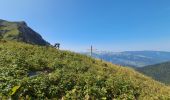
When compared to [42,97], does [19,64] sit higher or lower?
higher

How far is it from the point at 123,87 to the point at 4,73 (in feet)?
28.4

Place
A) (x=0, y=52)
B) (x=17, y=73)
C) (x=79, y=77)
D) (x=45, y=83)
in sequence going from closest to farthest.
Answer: (x=45, y=83) < (x=17, y=73) < (x=79, y=77) < (x=0, y=52)

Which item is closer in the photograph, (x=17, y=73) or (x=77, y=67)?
(x=17, y=73)

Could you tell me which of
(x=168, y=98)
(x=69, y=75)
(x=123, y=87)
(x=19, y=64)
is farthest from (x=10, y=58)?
(x=168, y=98)

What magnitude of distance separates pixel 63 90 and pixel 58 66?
6719 mm

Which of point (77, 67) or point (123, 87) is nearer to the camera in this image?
point (123, 87)

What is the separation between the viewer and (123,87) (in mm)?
22922

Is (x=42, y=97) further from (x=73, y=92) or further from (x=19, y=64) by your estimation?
(x=19, y=64)

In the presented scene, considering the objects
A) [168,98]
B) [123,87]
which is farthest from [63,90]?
[168,98]

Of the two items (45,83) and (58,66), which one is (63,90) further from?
(58,66)

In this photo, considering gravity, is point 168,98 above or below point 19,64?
below

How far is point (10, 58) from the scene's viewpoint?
25172 mm

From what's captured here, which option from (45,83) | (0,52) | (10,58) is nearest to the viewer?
(45,83)

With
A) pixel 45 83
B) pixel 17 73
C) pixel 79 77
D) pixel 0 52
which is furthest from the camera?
pixel 0 52
